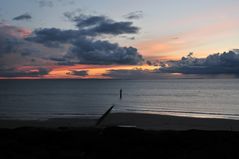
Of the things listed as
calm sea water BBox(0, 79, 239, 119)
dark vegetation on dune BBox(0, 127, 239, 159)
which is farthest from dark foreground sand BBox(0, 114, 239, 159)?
calm sea water BBox(0, 79, 239, 119)

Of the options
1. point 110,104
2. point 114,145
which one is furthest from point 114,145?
point 110,104

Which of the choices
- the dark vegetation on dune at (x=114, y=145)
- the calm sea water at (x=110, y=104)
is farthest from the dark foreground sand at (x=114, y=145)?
the calm sea water at (x=110, y=104)

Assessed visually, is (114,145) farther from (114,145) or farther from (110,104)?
(110,104)

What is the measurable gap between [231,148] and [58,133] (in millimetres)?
8523

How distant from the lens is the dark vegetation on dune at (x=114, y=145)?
14641 mm

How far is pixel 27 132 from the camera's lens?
1995 centimetres

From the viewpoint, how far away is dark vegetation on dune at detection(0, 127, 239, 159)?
14.6m

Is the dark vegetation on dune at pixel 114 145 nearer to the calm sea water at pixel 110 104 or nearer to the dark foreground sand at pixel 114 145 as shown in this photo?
the dark foreground sand at pixel 114 145

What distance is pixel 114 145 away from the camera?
16.5m

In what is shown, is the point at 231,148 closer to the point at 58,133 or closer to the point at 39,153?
the point at 39,153

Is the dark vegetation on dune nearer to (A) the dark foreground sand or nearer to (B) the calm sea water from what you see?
(A) the dark foreground sand

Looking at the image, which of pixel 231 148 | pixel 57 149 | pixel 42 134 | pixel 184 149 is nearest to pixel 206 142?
pixel 184 149

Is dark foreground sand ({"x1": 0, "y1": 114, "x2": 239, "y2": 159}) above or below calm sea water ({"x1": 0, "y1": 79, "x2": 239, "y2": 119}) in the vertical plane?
above

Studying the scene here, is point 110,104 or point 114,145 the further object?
point 110,104
